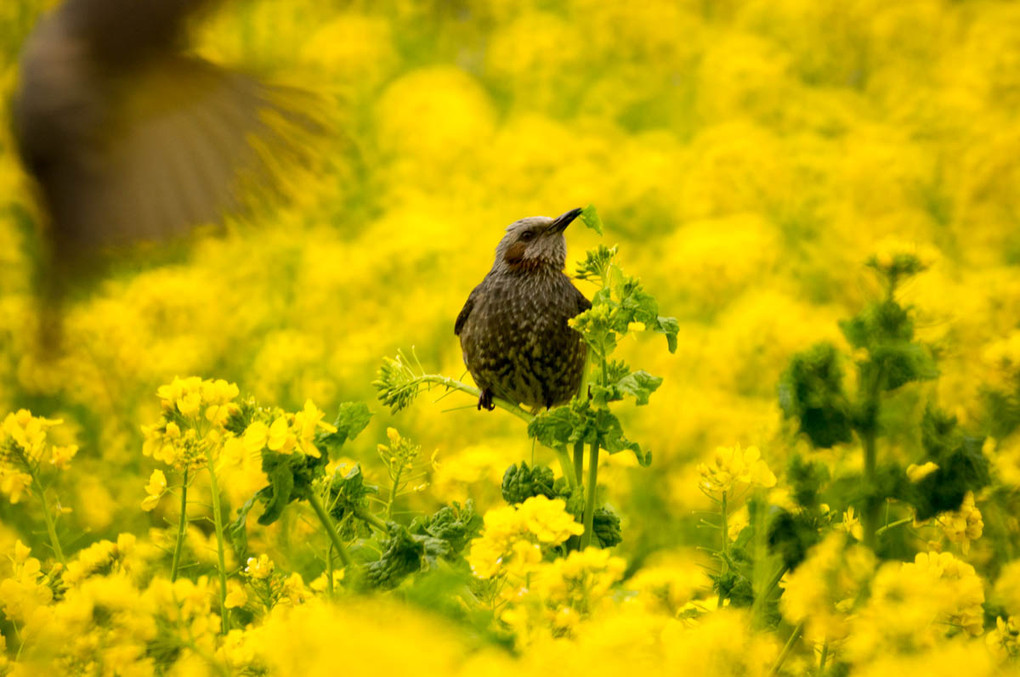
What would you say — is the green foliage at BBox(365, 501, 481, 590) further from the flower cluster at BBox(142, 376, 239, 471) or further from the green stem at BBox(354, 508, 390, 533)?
the flower cluster at BBox(142, 376, 239, 471)

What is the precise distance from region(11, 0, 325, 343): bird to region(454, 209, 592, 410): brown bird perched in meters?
0.46

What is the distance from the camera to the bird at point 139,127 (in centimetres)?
166

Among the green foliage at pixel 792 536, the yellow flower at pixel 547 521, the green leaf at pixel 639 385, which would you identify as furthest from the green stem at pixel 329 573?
the green foliage at pixel 792 536

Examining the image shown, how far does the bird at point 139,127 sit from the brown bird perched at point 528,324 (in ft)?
1.50

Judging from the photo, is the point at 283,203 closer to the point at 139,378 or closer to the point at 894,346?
the point at 894,346

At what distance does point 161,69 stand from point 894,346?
4.45 feet

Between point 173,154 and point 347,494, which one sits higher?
point 173,154

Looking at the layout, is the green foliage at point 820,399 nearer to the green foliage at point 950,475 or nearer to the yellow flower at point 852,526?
the green foliage at point 950,475

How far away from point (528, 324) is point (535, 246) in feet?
0.65

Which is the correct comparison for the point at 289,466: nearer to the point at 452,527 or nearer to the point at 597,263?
the point at 452,527

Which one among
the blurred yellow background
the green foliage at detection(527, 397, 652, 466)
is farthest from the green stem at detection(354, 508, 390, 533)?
the blurred yellow background

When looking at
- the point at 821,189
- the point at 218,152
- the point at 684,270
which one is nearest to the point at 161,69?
the point at 218,152

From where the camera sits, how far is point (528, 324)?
1646mm

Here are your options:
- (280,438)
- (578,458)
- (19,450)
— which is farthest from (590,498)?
(19,450)
